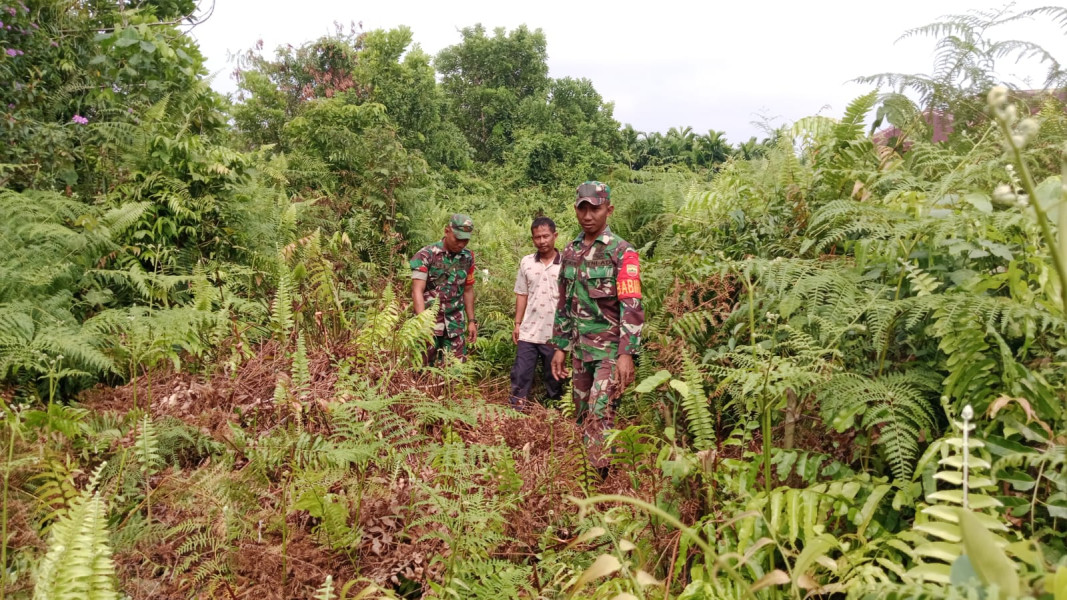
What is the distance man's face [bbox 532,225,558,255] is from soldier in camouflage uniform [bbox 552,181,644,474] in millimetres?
1021

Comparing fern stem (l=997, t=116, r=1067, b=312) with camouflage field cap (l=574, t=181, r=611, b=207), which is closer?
fern stem (l=997, t=116, r=1067, b=312)

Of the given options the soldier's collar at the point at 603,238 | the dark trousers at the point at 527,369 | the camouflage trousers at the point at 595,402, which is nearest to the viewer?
the camouflage trousers at the point at 595,402

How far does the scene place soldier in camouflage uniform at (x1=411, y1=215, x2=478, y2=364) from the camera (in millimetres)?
6184

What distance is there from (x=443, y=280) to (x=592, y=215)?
2.01 meters

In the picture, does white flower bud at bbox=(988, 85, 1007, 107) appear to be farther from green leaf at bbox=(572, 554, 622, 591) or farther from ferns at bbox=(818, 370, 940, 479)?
ferns at bbox=(818, 370, 940, 479)

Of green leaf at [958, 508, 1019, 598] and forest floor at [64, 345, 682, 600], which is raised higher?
green leaf at [958, 508, 1019, 598]

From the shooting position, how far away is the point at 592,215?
16.0ft

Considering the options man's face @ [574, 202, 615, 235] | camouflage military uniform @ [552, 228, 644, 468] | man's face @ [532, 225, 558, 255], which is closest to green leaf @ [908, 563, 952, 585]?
camouflage military uniform @ [552, 228, 644, 468]

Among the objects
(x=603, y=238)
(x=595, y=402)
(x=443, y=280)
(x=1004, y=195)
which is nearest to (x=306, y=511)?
(x=595, y=402)

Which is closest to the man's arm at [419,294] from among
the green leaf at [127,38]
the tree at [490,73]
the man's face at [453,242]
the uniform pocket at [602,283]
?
the man's face at [453,242]

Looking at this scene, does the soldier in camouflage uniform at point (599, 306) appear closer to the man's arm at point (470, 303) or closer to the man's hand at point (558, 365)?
the man's hand at point (558, 365)

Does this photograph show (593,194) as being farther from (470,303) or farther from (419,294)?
(470,303)

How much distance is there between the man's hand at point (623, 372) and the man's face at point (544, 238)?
6.43 feet

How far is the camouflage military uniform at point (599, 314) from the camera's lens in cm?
455
